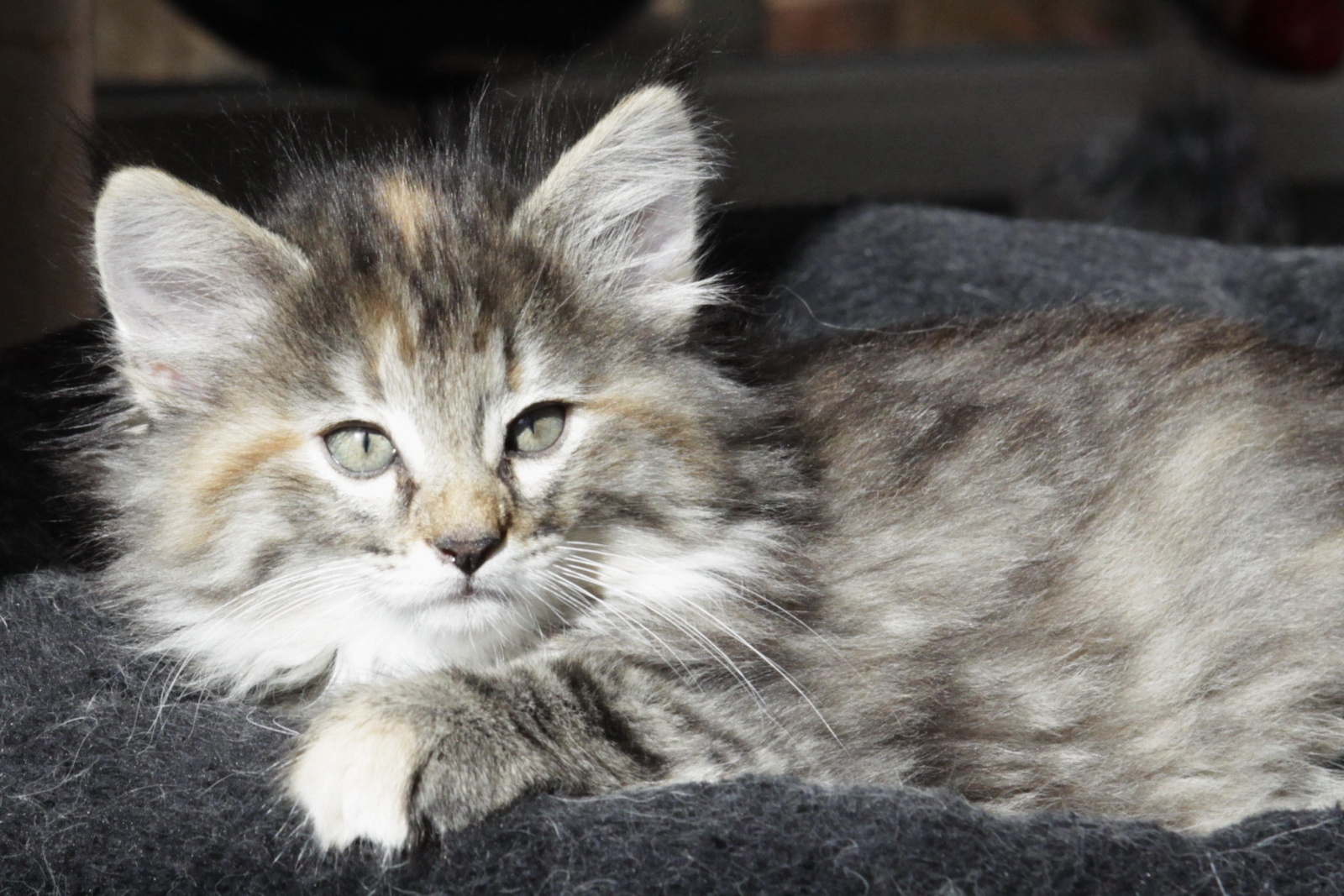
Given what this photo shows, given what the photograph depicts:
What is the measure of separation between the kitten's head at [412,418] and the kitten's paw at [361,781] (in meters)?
0.15

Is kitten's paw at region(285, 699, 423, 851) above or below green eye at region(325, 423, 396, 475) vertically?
below

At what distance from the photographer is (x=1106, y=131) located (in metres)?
5.77

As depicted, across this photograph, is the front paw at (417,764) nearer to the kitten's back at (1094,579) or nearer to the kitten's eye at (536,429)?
the kitten's eye at (536,429)

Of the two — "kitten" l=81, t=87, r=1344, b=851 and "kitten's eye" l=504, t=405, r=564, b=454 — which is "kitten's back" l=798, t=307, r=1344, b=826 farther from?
"kitten's eye" l=504, t=405, r=564, b=454

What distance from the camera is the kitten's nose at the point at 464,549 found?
1336 mm

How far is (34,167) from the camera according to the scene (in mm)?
2197

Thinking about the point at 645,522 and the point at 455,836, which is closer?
the point at 455,836

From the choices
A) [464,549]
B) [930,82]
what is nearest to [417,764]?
[464,549]

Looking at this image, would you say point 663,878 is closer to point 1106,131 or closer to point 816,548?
point 816,548

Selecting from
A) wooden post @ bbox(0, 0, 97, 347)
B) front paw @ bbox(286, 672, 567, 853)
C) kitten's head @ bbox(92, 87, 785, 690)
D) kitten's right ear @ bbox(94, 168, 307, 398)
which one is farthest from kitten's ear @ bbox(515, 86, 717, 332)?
wooden post @ bbox(0, 0, 97, 347)

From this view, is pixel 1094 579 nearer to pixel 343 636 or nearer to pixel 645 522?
pixel 645 522

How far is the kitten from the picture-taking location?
4.60ft

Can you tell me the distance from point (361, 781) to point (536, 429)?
43 cm

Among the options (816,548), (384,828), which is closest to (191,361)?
(384,828)
